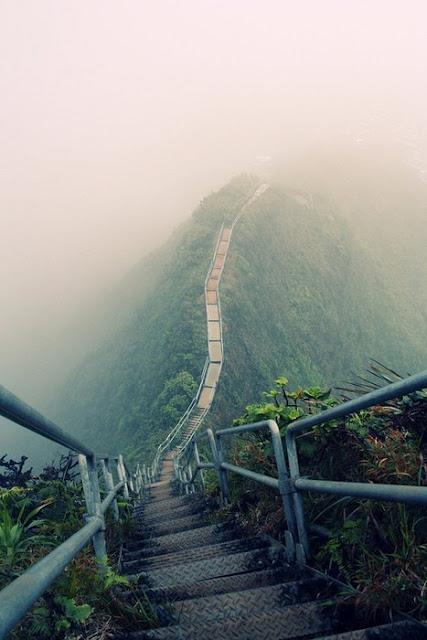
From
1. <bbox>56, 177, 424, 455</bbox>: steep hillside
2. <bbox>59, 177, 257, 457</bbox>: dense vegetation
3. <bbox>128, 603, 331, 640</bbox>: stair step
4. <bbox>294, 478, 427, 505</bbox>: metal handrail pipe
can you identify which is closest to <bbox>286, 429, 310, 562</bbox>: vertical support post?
<bbox>294, 478, 427, 505</bbox>: metal handrail pipe

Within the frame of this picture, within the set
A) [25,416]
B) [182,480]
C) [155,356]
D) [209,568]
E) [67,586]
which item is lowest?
[182,480]

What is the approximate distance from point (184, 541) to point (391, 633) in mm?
2529

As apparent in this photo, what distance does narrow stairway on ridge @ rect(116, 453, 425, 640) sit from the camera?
87.2 inches

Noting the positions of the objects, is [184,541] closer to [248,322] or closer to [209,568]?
[209,568]

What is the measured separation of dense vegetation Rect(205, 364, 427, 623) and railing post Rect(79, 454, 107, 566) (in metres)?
1.09

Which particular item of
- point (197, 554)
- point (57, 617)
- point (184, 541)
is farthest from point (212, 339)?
point (57, 617)

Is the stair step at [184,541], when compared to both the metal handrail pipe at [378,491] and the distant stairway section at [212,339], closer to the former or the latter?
the metal handrail pipe at [378,491]

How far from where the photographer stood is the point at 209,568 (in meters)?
3.12

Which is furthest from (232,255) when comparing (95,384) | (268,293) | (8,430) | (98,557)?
(98,557)

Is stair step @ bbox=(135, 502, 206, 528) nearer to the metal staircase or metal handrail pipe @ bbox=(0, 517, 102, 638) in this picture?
metal handrail pipe @ bbox=(0, 517, 102, 638)

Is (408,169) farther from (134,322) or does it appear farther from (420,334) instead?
(134,322)

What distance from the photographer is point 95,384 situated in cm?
5338

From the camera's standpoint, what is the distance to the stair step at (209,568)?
3.05 m

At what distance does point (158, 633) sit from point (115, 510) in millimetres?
2688
